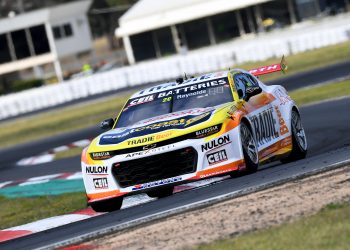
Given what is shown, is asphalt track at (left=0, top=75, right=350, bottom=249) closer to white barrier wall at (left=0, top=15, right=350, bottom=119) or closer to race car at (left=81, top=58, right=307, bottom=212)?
race car at (left=81, top=58, right=307, bottom=212)

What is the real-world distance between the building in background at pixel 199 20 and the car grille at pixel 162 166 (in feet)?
151

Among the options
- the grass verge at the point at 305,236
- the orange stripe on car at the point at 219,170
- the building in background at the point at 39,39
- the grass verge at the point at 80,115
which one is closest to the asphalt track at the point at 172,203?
the orange stripe on car at the point at 219,170

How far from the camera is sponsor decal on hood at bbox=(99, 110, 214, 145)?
11.1 m

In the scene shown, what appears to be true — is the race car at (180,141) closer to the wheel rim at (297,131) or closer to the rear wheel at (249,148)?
the rear wheel at (249,148)

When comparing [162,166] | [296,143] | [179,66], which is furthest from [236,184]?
[179,66]

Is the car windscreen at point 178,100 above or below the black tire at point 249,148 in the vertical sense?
above

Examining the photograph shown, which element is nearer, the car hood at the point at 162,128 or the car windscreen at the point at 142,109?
the car hood at the point at 162,128

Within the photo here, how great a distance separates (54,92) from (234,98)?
116ft

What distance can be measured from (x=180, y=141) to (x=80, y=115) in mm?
26175

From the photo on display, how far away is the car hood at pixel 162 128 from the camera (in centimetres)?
1102

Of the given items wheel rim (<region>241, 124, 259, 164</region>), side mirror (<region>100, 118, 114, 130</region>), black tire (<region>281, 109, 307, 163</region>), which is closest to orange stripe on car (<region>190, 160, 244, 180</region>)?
wheel rim (<region>241, 124, 259, 164</region>)

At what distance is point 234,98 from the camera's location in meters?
12.2

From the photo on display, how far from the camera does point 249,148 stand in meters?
11.5

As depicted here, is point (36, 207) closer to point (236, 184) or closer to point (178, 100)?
point (178, 100)
